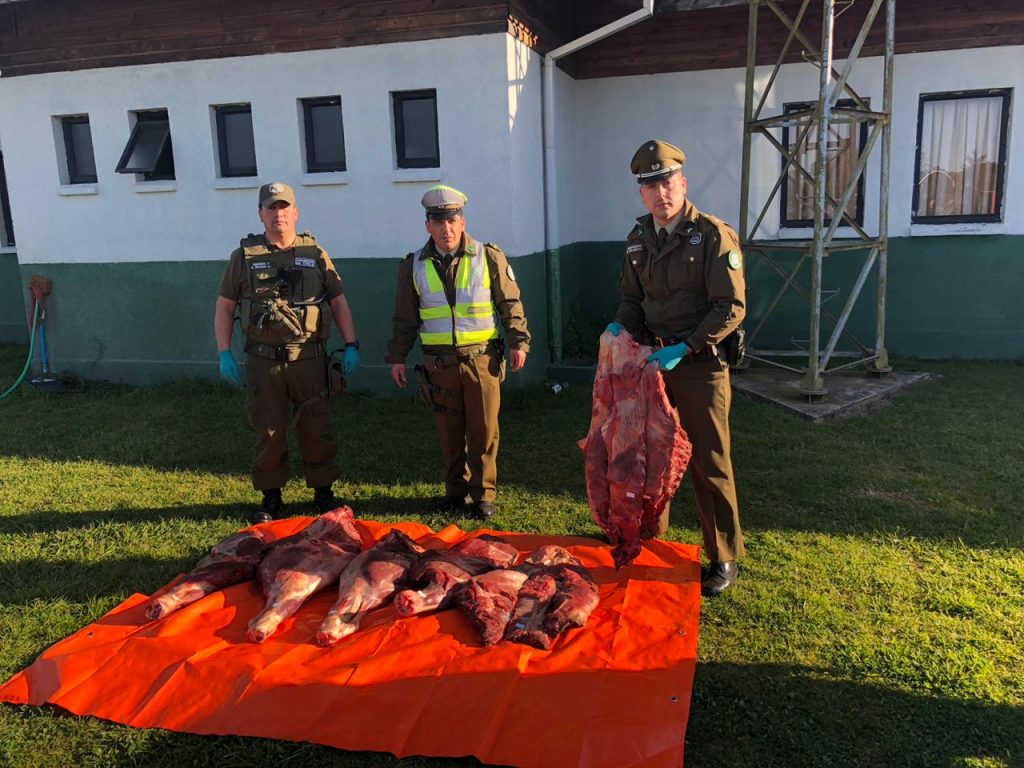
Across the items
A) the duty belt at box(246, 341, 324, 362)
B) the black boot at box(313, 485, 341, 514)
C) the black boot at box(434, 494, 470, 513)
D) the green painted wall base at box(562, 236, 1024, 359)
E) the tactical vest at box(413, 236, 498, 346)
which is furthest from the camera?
the green painted wall base at box(562, 236, 1024, 359)

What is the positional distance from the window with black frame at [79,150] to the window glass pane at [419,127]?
390 centimetres

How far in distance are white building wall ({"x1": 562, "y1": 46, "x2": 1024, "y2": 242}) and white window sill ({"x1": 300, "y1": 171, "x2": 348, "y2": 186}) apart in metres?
2.87

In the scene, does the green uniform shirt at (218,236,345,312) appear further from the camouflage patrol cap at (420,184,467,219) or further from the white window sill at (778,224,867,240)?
the white window sill at (778,224,867,240)

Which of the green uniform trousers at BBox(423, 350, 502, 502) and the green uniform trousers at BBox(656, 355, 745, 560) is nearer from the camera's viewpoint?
the green uniform trousers at BBox(656, 355, 745, 560)

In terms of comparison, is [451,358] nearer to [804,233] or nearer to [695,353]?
[695,353]

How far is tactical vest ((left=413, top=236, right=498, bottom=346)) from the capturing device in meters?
5.24

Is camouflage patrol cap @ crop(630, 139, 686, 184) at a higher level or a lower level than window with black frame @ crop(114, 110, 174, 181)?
lower

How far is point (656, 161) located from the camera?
155 inches

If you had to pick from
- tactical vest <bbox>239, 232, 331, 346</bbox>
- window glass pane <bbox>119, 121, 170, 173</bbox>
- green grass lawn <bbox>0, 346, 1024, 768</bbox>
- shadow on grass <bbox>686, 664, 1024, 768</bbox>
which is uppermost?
window glass pane <bbox>119, 121, 170, 173</bbox>

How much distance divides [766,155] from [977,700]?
778cm

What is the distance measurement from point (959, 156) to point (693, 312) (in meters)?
7.44

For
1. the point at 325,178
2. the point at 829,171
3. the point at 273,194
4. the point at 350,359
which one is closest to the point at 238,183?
the point at 325,178

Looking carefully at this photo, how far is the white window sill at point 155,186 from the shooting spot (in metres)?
8.85

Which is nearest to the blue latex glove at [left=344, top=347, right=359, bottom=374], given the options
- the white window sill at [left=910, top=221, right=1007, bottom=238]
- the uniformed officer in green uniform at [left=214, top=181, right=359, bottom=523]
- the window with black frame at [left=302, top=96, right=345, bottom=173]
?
the uniformed officer in green uniform at [left=214, top=181, right=359, bottom=523]
